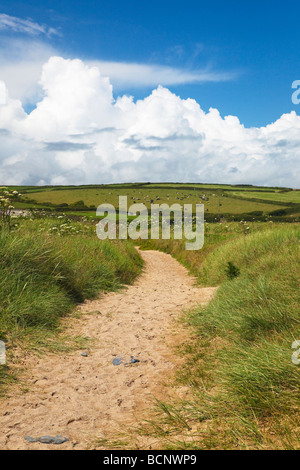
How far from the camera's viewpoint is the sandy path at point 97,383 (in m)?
3.50

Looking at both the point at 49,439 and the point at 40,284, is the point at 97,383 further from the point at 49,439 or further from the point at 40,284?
the point at 40,284

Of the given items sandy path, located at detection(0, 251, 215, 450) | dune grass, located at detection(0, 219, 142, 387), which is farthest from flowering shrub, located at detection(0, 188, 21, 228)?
sandy path, located at detection(0, 251, 215, 450)

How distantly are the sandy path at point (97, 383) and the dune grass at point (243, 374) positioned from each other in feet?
1.45

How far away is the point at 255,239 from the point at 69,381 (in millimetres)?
9427

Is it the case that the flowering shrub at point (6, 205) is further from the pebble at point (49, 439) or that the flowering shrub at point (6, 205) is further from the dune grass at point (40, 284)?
the pebble at point (49, 439)

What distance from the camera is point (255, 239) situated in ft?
40.5

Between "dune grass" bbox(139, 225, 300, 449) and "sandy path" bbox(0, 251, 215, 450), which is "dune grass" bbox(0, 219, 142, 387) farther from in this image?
"dune grass" bbox(139, 225, 300, 449)

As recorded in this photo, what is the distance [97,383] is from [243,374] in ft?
6.84

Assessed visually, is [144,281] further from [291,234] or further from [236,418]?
[236,418]

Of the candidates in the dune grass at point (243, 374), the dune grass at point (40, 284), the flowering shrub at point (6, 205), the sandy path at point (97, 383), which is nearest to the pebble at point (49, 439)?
the sandy path at point (97, 383)

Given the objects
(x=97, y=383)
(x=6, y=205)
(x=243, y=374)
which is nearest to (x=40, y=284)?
(x=6, y=205)

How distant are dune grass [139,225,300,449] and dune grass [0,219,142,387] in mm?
2461

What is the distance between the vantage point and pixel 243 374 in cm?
371
